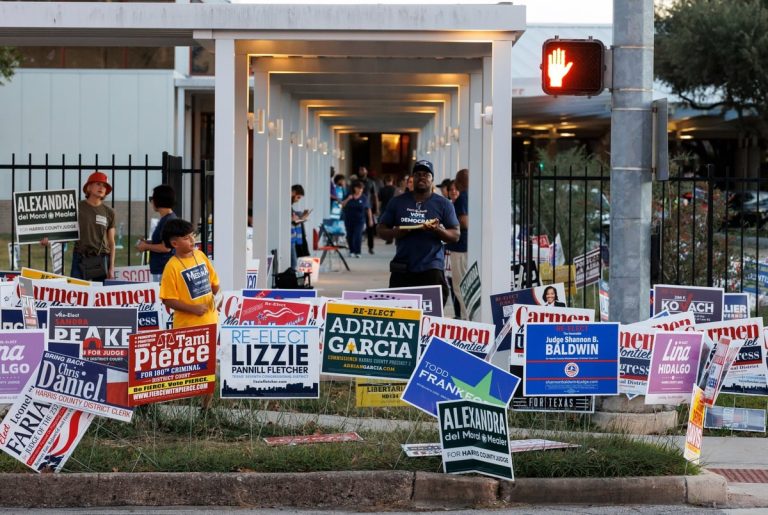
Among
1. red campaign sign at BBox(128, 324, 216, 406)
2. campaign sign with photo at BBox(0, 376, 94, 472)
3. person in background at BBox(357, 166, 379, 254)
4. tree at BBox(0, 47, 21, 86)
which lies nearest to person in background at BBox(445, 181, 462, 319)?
red campaign sign at BBox(128, 324, 216, 406)

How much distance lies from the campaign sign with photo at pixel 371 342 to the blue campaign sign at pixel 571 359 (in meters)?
0.84

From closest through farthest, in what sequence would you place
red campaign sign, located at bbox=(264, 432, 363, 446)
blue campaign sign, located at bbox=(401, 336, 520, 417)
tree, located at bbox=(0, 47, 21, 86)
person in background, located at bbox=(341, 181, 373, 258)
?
blue campaign sign, located at bbox=(401, 336, 520, 417), red campaign sign, located at bbox=(264, 432, 363, 446), person in background, located at bbox=(341, 181, 373, 258), tree, located at bbox=(0, 47, 21, 86)

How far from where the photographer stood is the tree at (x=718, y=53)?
1558 inches

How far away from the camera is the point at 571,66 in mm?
9180

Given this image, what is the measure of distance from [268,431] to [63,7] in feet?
17.0

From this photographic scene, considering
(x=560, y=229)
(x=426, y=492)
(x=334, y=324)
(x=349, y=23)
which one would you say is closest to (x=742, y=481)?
(x=426, y=492)

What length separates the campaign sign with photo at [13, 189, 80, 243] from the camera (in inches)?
474

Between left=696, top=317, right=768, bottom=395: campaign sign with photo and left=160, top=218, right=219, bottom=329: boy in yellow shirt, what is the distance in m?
3.82

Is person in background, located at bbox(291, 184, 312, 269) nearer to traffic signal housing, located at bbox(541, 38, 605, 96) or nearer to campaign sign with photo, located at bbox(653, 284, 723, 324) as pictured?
campaign sign with photo, located at bbox(653, 284, 723, 324)

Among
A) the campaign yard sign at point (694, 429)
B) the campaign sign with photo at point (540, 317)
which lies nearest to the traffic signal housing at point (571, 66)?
the campaign sign with photo at point (540, 317)

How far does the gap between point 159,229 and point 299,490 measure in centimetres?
501

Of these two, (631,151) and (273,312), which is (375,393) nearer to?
(273,312)

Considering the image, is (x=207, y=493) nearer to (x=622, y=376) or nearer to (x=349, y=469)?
(x=349, y=469)

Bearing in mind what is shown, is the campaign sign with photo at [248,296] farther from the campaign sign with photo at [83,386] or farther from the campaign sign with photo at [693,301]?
the campaign sign with photo at [693,301]
